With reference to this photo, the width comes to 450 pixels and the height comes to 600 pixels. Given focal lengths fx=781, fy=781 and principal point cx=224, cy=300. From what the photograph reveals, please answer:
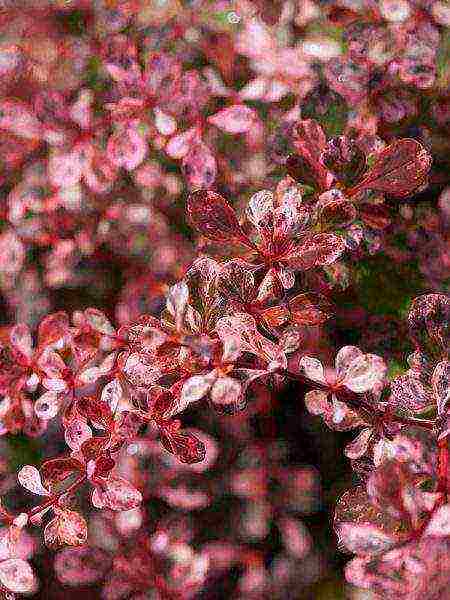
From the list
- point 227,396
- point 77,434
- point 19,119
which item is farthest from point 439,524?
point 19,119

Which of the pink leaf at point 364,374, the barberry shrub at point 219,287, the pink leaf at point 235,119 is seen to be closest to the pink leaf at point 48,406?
the barberry shrub at point 219,287

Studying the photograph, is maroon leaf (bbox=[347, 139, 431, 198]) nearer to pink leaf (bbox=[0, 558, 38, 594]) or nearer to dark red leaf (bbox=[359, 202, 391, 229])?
dark red leaf (bbox=[359, 202, 391, 229])

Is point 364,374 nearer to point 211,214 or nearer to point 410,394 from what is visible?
point 410,394

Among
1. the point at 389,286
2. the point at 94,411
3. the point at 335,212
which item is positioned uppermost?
the point at 335,212

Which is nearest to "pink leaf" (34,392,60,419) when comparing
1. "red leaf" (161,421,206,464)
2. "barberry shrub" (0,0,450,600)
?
"barberry shrub" (0,0,450,600)

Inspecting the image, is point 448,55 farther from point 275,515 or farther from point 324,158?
point 275,515

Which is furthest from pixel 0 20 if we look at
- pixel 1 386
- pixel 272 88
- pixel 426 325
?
pixel 426 325
